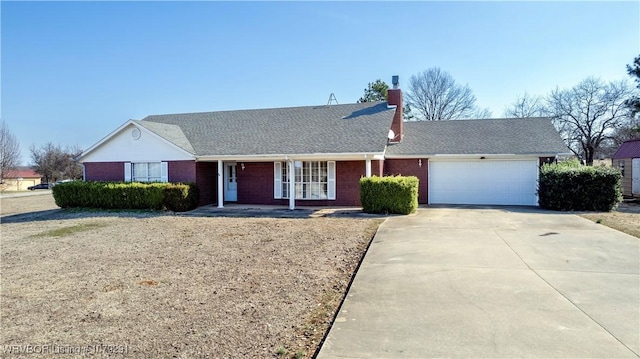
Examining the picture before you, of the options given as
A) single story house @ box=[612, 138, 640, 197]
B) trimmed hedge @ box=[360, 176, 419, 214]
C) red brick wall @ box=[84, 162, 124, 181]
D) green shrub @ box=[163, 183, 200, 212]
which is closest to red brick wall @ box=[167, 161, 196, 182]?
green shrub @ box=[163, 183, 200, 212]

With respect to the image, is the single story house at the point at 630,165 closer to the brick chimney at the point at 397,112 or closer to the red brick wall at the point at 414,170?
the red brick wall at the point at 414,170

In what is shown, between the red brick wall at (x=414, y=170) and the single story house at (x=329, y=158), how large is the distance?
5cm

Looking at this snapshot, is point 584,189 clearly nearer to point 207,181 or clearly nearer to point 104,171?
point 207,181

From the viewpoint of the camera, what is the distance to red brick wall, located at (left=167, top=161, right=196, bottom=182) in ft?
57.8

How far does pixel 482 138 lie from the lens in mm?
18828

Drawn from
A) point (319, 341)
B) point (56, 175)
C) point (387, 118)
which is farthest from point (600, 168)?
point (56, 175)

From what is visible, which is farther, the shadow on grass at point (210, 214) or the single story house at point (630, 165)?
the single story house at point (630, 165)

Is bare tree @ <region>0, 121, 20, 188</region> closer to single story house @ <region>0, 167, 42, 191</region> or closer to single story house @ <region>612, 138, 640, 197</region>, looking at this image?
single story house @ <region>0, 167, 42, 191</region>

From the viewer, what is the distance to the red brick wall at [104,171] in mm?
18672

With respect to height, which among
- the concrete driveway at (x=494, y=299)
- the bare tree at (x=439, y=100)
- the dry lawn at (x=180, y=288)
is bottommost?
the dry lawn at (x=180, y=288)

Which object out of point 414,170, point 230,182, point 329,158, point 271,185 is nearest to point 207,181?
point 230,182

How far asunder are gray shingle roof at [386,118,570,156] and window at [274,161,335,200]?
3.29m

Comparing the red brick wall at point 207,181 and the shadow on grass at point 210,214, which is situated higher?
the red brick wall at point 207,181

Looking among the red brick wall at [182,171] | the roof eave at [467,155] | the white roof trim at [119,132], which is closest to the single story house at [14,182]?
the white roof trim at [119,132]
